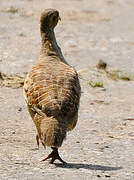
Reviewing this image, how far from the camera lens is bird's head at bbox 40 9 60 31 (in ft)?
32.4

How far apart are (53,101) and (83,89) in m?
5.13

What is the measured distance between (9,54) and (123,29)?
5058 mm

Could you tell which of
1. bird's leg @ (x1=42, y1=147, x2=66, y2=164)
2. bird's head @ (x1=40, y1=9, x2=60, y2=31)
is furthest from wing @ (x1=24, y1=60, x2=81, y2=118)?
bird's head @ (x1=40, y1=9, x2=60, y2=31)

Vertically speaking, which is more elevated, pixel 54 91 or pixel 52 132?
pixel 54 91

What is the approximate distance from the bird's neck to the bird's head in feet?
0.27

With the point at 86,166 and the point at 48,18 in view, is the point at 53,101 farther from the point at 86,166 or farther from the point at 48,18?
the point at 48,18

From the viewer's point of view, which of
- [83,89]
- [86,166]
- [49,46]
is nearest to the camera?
[86,166]

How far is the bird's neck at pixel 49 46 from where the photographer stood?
9516mm

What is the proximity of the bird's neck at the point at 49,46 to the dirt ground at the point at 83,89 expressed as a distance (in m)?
A: 1.18

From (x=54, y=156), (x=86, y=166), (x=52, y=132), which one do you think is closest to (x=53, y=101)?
(x=52, y=132)

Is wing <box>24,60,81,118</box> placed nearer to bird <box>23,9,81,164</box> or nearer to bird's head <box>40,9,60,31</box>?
bird <box>23,9,81,164</box>

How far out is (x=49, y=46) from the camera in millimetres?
9742

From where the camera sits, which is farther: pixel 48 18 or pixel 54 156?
pixel 48 18

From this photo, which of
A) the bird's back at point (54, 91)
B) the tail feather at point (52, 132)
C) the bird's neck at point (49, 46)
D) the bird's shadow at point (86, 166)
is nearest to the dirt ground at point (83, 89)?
the bird's shadow at point (86, 166)
